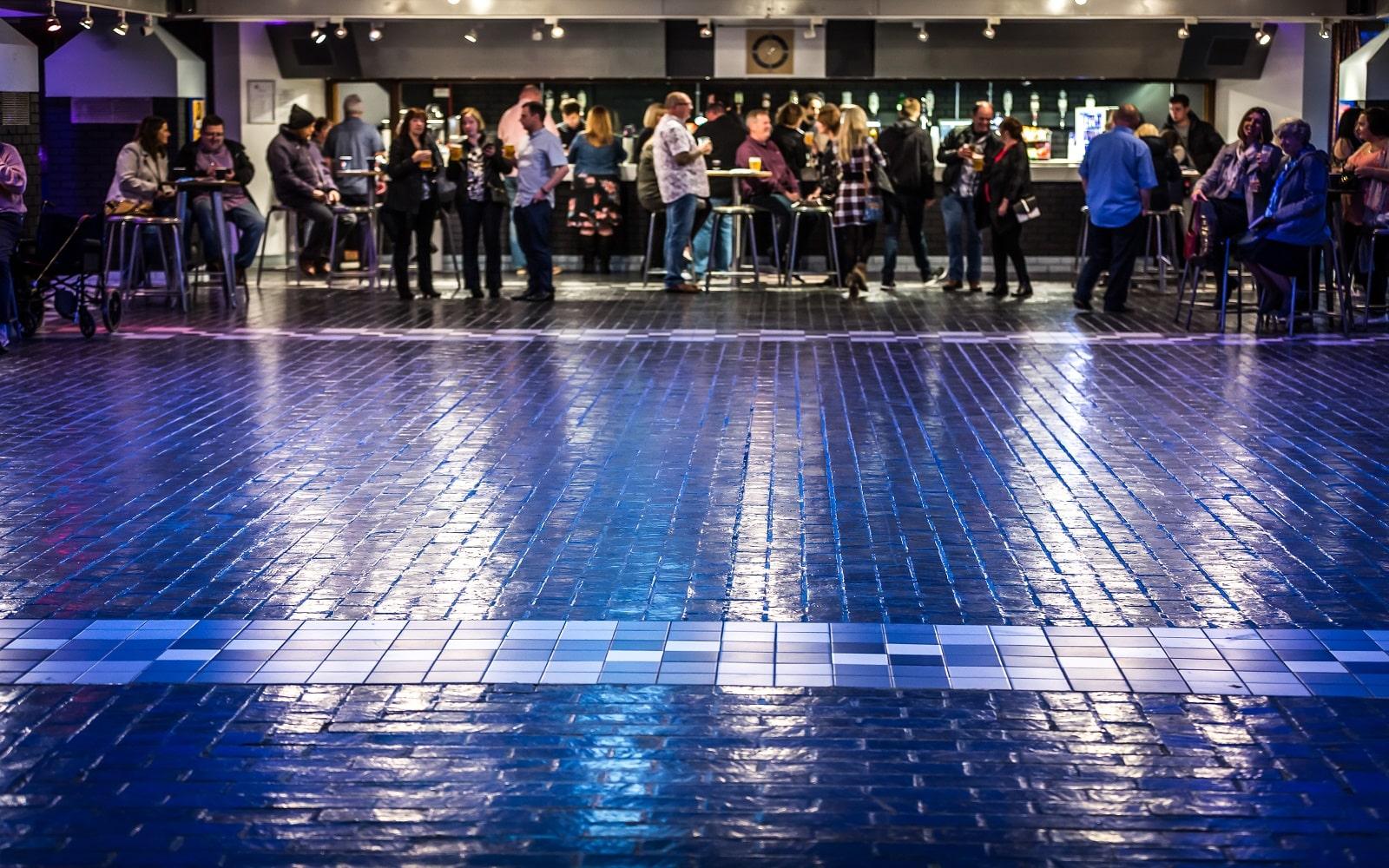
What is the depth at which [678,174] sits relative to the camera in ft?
54.4

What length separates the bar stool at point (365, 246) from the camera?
57.9 feet

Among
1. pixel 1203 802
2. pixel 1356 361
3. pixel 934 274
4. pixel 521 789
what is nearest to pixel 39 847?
pixel 521 789

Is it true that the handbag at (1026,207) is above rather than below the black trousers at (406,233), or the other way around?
above

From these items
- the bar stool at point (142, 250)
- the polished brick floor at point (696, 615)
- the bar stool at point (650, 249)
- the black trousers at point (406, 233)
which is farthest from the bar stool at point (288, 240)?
the polished brick floor at point (696, 615)

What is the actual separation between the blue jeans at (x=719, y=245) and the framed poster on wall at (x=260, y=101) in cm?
514

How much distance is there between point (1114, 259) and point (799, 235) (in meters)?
4.50

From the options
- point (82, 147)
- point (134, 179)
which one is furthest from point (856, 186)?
point (82, 147)

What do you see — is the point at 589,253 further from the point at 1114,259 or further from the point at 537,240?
the point at 1114,259

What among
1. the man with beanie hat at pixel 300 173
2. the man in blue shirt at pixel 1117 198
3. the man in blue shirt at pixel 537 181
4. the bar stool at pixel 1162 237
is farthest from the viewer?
the man with beanie hat at pixel 300 173

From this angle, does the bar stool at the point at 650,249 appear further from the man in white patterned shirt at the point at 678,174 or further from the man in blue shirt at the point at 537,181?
the man in blue shirt at the point at 537,181

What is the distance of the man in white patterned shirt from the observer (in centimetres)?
1645

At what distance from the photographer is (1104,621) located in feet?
17.2

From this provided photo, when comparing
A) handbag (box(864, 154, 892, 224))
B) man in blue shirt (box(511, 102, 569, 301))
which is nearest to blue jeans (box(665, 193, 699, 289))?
man in blue shirt (box(511, 102, 569, 301))

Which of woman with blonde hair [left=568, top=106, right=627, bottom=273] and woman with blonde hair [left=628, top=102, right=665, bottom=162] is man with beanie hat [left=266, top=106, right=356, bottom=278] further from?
woman with blonde hair [left=628, top=102, right=665, bottom=162]
